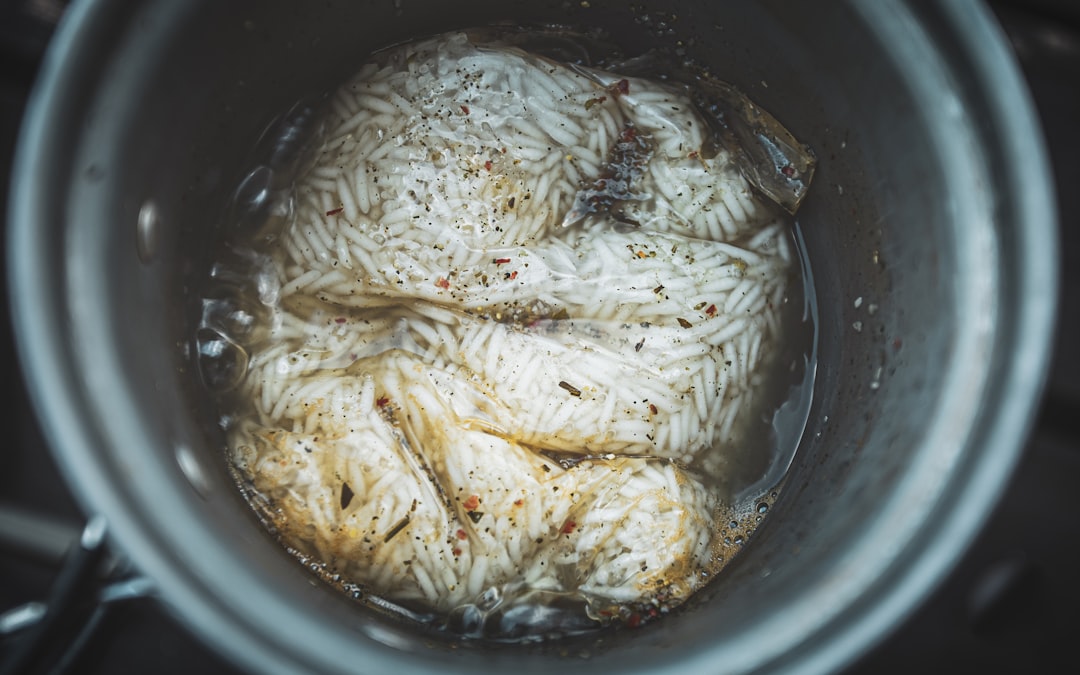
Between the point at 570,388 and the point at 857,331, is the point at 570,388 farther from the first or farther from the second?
the point at 857,331

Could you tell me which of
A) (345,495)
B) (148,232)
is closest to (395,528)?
(345,495)

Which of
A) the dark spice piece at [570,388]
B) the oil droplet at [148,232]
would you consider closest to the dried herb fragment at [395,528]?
the dark spice piece at [570,388]

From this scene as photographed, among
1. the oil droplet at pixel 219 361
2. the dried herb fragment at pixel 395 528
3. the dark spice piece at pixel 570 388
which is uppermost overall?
the dark spice piece at pixel 570 388

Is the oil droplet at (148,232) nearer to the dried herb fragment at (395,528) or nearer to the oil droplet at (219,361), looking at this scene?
the oil droplet at (219,361)

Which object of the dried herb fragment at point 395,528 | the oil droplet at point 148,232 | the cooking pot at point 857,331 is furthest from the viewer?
the dried herb fragment at point 395,528

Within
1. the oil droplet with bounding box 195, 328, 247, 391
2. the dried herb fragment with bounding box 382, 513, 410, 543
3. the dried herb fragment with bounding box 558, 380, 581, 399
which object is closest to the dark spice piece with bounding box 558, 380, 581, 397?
the dried herb fragment with bounding box 558, 380, 581, 399

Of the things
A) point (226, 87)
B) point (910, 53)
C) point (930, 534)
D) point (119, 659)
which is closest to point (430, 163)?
point (226, 87)
